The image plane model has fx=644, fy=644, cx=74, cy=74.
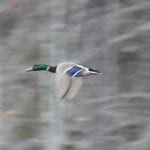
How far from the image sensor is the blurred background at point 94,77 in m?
2.59

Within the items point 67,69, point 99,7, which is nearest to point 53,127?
point 99,7

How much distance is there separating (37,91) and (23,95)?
15cm

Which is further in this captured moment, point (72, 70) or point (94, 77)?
point (94, 77)

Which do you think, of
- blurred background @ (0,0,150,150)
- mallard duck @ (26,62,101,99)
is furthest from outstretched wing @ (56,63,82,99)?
blurred background @ (0,0,150,150)

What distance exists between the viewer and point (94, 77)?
256cm

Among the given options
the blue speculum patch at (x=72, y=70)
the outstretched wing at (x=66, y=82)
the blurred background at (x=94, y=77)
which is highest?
the blurred background at (x=94, y=77)

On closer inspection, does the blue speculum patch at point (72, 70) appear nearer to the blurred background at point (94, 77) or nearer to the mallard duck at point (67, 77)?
the mallard duck at point (67, 77)

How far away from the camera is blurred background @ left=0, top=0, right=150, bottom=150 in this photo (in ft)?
8.49

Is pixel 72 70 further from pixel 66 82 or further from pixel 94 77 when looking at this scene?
pixel 94 77

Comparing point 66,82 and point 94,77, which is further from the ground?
point 94,77

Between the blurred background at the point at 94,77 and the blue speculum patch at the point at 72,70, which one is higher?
the blurred background at the point at 94,77

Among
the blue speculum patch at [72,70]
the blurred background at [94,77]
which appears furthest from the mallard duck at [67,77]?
the blurred background at [94,77]

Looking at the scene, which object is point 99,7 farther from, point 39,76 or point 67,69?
point 67,69

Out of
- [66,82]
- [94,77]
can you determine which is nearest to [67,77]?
[66,82]
